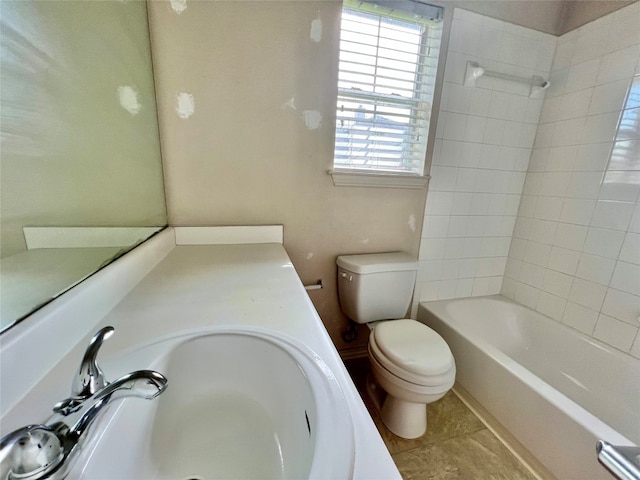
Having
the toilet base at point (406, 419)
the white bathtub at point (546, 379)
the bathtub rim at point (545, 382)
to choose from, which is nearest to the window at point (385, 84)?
the bathtub rim at point (545, 382)

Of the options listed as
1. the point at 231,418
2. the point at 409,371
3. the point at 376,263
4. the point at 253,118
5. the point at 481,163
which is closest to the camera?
the point at 231,418

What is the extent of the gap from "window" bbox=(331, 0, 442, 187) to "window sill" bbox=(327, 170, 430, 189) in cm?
3

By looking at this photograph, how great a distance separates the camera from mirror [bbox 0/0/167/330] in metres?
0.52

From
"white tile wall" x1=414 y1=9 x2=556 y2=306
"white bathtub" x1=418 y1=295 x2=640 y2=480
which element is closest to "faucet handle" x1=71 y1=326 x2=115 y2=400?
"white bathtub" x1=418 y1=295 x2=640 y2=480

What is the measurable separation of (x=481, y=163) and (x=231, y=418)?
1705 millimetres

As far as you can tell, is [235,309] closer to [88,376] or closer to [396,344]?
[88,376]

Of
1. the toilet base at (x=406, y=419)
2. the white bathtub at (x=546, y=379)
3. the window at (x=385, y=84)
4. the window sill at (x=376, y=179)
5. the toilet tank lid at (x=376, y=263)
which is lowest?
the toilet base at (x=406, y=419)

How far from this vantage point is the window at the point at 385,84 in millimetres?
1239

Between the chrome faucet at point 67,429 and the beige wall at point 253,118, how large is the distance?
94 centimetres

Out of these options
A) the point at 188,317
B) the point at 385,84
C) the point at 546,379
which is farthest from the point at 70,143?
the point at 546,379

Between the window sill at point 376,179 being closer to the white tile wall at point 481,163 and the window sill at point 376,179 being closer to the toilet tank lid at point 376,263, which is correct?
the white tile wall at point 481,163

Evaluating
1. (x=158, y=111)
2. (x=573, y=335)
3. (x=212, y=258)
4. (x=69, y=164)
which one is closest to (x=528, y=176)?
(x=573, y=335)

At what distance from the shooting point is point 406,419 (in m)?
1.16

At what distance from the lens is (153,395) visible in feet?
1.15
